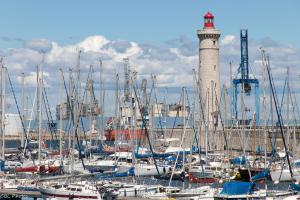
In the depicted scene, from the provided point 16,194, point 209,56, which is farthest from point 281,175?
point 209,56

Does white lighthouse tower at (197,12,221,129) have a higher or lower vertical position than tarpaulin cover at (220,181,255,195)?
higher

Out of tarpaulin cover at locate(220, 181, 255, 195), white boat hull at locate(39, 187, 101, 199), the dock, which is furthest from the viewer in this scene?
the dock

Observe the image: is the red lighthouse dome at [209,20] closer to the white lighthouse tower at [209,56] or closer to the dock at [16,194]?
the white lighthouse tower at [209,56]

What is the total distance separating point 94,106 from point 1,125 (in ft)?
67.3

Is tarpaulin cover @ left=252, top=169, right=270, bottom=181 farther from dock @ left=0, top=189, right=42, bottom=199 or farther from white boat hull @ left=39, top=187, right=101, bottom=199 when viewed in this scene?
dock @ left=0, top=189, right=42, bottom=199

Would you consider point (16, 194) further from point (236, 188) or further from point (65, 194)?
point (236, 188)

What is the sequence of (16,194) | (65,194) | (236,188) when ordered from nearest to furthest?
(236,188) → (65,194) → (16,194)

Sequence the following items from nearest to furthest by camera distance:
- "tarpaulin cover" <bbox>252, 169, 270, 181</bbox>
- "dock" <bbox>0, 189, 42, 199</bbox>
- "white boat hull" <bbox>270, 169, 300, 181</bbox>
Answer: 1. "dock" <bbox>0, 189, 42, 199</bbox>
2. "tarpaulin cover" <bbox>252, 169, 270, 181</bbox>
3. "white boat hull" <bbox>270, 169, 300, 181</bbox>

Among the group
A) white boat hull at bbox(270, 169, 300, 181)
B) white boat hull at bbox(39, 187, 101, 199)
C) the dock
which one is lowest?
the dock

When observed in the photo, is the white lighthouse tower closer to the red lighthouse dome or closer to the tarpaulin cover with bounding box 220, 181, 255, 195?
the red lighthouse dome

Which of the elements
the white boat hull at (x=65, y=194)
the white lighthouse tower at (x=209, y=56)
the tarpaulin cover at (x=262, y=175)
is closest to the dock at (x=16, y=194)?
the white boat hull at (x=65, y=194)

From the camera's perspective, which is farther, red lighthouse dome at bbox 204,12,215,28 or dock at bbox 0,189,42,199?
red lighthouse dome at bbox 204,12,215,28

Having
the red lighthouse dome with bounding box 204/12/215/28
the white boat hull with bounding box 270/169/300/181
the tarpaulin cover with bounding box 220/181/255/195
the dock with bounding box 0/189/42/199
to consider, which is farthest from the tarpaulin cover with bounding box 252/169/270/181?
the red lighthouse dome with bounding box 204/12/215/28

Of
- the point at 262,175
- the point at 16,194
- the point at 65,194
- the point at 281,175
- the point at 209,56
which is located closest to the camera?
the point at 65,194
